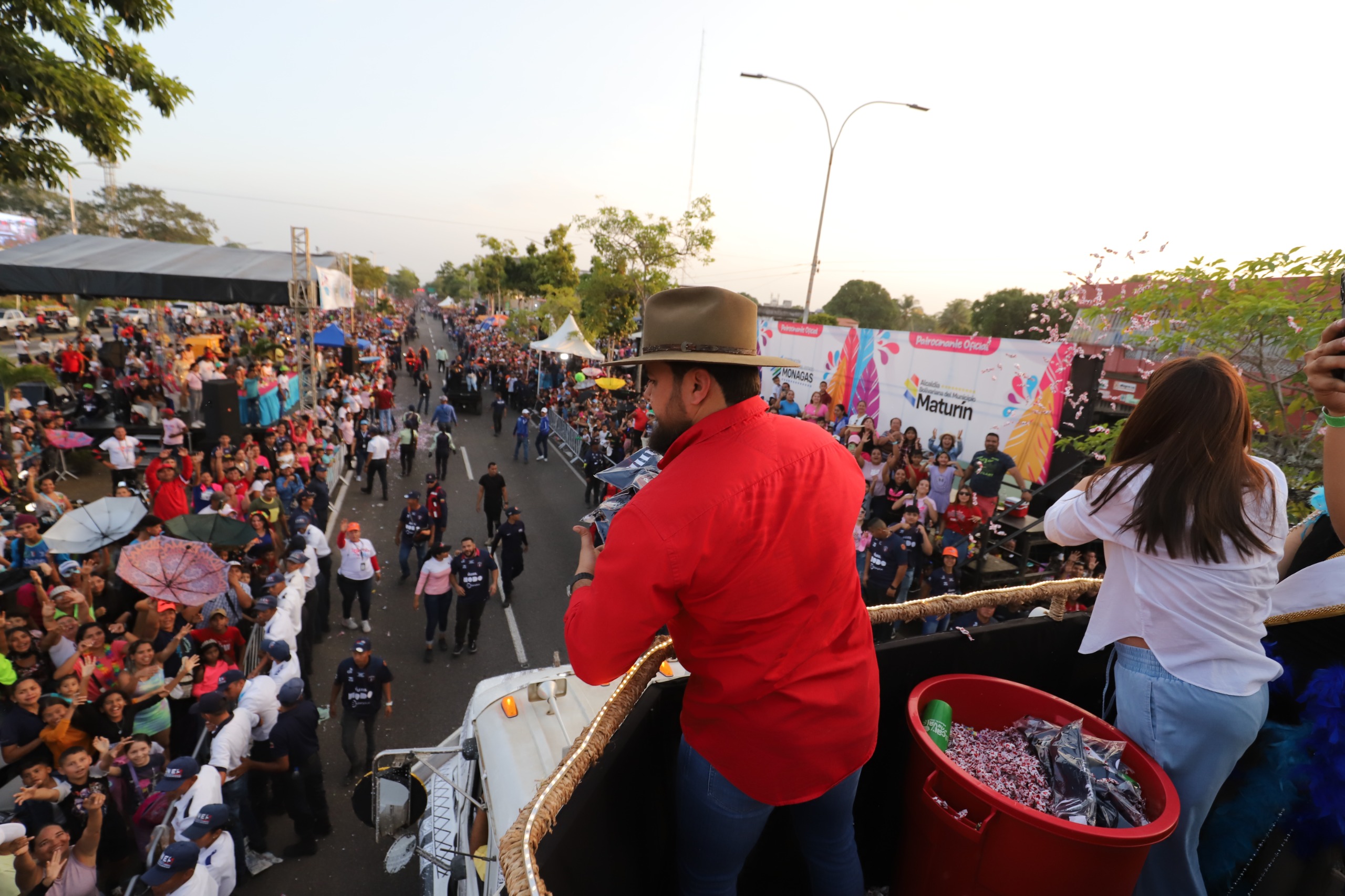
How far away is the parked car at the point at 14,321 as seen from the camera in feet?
99.9

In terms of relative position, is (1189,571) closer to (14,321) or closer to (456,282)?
(14,321)

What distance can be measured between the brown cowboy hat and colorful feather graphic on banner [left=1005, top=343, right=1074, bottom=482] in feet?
32.9

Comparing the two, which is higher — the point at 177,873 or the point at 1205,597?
the point at 1205,597

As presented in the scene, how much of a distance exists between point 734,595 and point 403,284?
16244cm

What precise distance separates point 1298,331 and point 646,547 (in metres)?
7.12

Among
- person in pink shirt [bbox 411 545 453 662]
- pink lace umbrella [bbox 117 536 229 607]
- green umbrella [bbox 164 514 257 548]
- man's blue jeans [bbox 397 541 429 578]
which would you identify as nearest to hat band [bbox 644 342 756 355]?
pink lace umbrella [bbox 117 536 229 607]

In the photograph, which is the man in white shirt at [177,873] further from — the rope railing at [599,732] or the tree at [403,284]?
the tree at [403,284]

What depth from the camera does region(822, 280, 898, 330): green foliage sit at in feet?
229

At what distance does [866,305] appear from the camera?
2778 inches

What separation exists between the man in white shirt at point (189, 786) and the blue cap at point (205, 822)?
20 cm

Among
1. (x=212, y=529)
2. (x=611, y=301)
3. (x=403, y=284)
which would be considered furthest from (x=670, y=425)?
(x=403, y=284)

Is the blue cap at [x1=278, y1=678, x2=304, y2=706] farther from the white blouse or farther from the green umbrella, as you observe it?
the white blouse

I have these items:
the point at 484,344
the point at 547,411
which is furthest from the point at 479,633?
the point at 484,344

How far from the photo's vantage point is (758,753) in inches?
56.7
